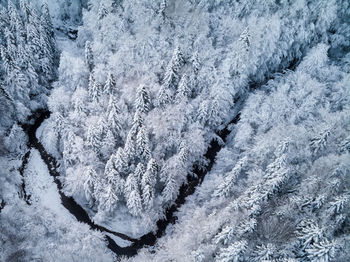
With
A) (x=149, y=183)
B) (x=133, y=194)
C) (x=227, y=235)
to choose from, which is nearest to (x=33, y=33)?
(x=133, y=194)

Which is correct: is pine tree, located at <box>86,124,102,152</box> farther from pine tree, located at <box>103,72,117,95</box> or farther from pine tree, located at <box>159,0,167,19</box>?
pine tree, located at <box>159,0,167,19</box>

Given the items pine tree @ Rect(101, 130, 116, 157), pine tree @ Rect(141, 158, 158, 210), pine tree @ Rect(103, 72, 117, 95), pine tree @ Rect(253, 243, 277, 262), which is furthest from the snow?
pine tree @ Rect(253, 243, 277, 262)

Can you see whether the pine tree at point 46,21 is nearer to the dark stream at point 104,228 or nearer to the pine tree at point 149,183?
the dark stream at point 104,228

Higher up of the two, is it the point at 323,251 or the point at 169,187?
the point at 323,251

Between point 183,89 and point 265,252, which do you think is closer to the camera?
point 265,252

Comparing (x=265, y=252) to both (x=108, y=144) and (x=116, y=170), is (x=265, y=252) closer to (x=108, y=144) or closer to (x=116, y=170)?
(x=116, y=170)

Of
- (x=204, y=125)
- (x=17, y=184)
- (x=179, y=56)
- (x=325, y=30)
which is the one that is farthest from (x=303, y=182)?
(x=17, y=184)
